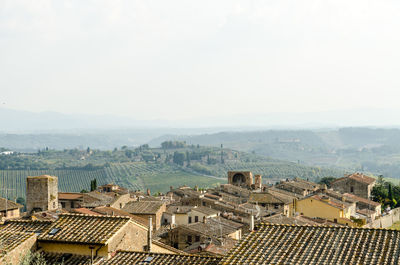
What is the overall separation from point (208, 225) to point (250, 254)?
2427cm

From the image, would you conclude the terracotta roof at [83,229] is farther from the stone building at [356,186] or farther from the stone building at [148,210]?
the stone building at [356,186]

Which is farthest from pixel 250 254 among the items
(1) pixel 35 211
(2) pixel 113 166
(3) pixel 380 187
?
(2) pixel 113 166

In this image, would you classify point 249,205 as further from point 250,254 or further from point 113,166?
point 113,166

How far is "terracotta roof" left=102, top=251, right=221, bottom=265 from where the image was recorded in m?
15.4

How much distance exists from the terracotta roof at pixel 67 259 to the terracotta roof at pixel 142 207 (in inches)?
1033

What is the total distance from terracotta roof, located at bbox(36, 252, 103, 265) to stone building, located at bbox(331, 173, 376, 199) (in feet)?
193

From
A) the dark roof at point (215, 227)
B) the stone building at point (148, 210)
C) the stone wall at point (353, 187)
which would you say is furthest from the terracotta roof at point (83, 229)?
the stone wall at point (353, 187)

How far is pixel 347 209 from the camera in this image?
5269cm

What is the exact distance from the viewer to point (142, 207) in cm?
4481

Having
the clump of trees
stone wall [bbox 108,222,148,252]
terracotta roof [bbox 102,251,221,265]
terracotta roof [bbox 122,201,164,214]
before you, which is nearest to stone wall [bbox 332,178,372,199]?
the clump of trees

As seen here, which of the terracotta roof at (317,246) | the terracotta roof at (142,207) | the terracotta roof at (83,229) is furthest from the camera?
the terracotta roof at (142,207)

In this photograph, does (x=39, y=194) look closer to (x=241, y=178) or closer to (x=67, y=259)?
(x=67, y=259)

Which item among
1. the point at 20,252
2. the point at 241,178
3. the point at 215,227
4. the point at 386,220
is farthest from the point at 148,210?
the point at 241,178

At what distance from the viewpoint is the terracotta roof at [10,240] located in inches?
586
